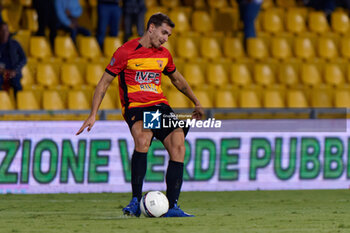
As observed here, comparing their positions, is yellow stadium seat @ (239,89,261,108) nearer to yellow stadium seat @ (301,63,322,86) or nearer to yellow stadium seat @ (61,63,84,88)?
yellow stadium seat @ (301,63,322,86)

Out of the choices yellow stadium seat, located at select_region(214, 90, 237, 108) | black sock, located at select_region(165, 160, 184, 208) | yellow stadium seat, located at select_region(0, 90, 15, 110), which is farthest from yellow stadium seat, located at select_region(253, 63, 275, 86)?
black sock, located at select_region(165, 160, 184, 208)

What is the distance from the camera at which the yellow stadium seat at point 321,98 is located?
46.5 ft

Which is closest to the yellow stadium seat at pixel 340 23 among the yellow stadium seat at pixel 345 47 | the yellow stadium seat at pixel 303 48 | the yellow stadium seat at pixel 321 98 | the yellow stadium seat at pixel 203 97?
the yellow stadium seat at pixel 345 47

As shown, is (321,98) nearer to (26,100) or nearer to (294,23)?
(294,23)

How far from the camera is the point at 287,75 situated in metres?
14.5

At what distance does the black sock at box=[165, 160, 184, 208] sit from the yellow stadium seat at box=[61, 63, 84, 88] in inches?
248

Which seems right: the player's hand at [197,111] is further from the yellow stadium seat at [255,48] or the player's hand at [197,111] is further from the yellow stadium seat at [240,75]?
the yellow stadium seat at [255,48]

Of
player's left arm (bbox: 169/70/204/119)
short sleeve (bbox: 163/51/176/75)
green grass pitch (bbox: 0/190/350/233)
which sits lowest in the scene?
green grass pitch (bbox: 0/190/350/233)

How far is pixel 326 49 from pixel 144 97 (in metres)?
8.93

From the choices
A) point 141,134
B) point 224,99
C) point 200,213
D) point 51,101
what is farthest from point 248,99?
point 141,134

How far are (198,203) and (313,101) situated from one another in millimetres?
5900

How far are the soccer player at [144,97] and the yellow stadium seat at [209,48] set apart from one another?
7399 mm

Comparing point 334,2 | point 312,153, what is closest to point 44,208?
point 312,153

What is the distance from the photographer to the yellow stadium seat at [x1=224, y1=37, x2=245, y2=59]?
577 inches
